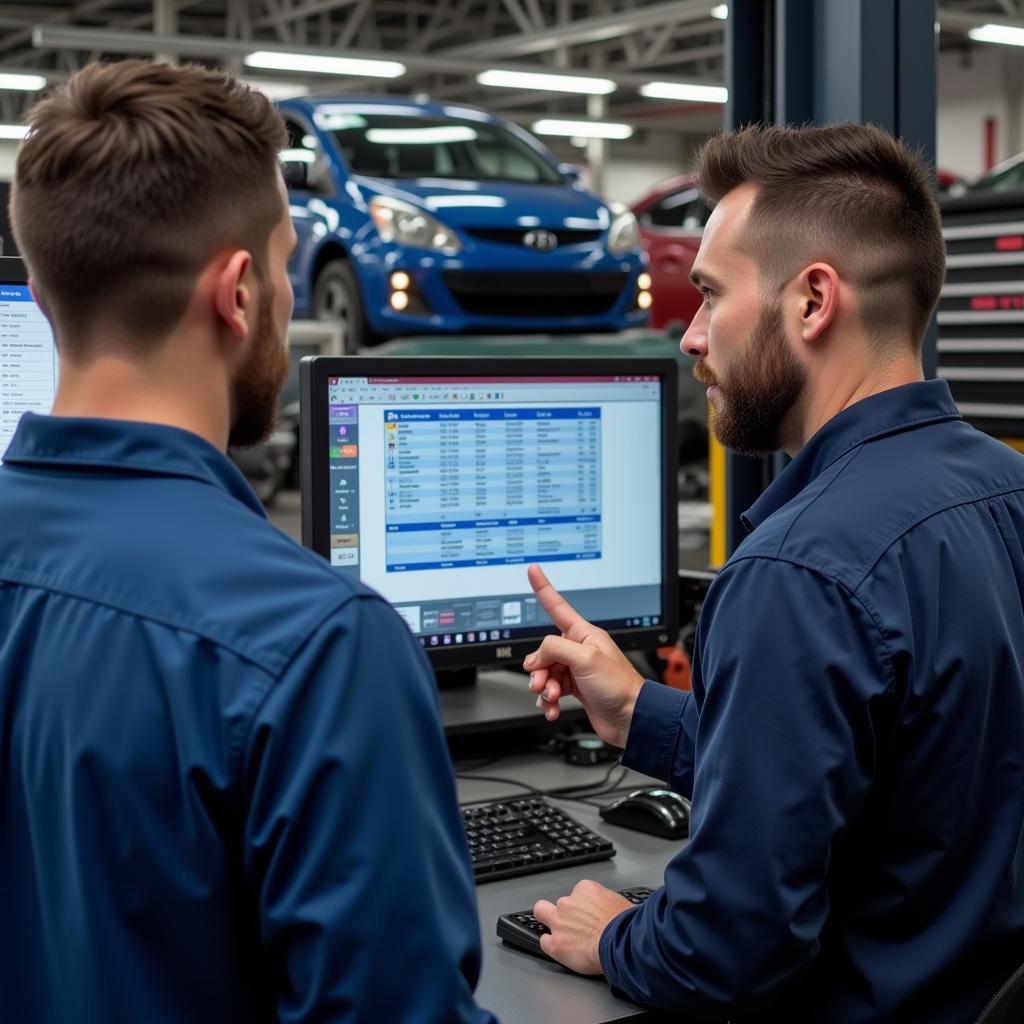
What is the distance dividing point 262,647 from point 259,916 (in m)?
0.17

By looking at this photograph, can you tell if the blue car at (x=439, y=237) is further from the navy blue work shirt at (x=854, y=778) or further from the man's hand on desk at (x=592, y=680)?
the navy blue work shirt at (x=854, y=778)

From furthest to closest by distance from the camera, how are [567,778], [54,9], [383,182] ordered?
[54,9]
[383,182]
[567,778]

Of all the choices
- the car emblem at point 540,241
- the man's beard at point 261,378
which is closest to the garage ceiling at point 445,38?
the car emblem at point 540,241

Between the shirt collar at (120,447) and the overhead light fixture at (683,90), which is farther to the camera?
the overhead light fixture at (683,90)

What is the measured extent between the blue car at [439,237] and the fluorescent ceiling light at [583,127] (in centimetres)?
978

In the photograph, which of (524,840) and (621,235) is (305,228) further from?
(524,840)

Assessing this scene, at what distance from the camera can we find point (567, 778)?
2.16 meters

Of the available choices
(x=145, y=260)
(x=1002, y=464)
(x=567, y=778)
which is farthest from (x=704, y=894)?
(x=567, y=778)

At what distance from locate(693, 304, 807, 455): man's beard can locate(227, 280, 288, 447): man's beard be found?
0.65m

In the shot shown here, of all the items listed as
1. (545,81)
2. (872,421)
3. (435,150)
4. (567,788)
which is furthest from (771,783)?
(545,81)

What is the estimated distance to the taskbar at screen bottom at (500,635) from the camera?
2.12m

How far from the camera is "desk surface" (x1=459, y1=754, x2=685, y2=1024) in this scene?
1406 mm

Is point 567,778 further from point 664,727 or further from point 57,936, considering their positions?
→ point 57,936

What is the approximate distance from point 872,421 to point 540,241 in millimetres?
4706
